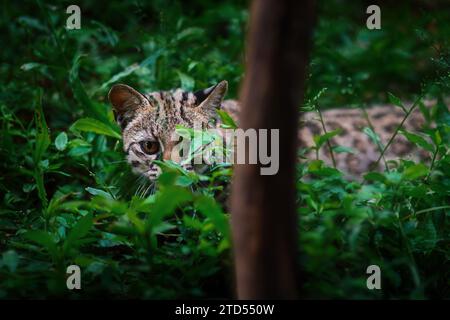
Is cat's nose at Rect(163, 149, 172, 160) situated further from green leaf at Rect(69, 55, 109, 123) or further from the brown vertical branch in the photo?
the brown vertical branch

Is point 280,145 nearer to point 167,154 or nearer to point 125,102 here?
point 167,154

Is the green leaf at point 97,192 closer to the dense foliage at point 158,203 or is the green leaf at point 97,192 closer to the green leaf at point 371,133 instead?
the dense foliage at point 158,203

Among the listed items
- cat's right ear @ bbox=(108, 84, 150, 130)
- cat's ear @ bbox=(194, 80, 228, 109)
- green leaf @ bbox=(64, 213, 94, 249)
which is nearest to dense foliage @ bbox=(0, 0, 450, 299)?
green leaf @ bbox=(64, 213, 94, 249)

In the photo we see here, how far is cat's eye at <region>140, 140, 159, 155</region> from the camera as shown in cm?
338

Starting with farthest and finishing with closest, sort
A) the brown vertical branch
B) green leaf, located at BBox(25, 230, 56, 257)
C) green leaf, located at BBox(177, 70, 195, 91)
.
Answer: green leaf, located at BBox(177, 70, 195, 91), green leaf, located at BBox(25, 230, 56, 257), the brown vertical branch

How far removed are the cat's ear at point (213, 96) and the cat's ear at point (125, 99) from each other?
0.34 meters

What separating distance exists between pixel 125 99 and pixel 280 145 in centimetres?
190

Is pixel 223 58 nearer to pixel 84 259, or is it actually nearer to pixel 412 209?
pixel 412 209

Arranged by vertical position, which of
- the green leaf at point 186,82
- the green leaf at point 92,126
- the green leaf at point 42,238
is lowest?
the green leaf at point 42,238

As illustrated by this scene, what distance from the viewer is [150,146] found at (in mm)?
3391

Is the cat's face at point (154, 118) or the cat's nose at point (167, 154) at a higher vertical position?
the cat's face at point (154, 118)

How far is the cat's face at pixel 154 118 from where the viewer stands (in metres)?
3.34

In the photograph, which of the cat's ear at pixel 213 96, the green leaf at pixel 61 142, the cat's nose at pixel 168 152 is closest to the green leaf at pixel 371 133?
the cat's ear at pixel 213 96

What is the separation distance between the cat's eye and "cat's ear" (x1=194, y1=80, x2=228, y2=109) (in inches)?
15.0
